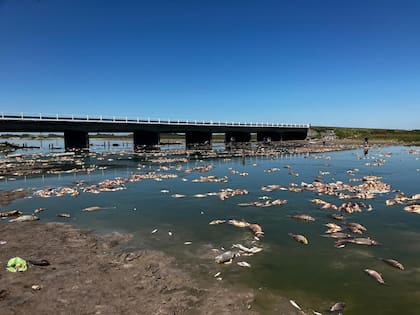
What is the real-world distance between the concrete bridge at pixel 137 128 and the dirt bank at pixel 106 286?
5819 centimetres

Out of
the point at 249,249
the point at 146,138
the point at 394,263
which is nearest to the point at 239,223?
the point at 249,249

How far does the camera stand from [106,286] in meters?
9.26

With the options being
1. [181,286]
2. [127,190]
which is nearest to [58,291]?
[181,286]

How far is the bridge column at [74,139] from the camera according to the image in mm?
78125

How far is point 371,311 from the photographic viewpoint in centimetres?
799

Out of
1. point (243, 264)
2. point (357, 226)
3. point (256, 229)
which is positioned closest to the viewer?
point (243, 264)

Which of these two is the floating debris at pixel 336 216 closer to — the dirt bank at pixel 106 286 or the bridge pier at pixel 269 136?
the dirt bank at pixel 106 286

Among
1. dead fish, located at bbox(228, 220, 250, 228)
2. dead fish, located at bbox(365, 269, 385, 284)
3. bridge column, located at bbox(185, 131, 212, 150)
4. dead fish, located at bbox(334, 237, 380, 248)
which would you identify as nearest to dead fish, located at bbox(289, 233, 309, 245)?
dead fish, located at bbox(334, 237, 380, 248)

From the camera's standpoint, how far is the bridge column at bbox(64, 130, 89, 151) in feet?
256

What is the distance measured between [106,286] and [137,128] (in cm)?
7754

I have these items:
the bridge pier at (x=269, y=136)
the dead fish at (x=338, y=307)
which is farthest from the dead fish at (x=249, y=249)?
the bridge pier at (x=269, y=136)

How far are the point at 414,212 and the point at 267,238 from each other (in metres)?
9.14

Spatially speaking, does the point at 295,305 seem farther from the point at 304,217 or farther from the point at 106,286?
the point at 304,217

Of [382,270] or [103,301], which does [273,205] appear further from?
[103,301]
